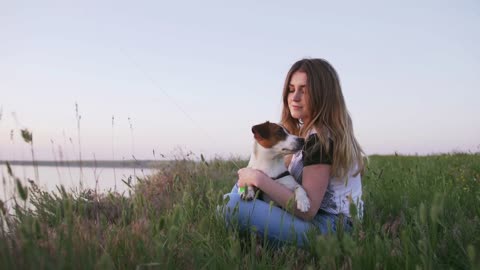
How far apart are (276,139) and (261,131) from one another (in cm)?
18

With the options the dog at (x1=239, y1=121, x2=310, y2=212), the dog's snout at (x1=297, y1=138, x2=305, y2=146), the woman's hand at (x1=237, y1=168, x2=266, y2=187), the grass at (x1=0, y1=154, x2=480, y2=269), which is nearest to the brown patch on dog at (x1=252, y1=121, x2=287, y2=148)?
the dog at (x1=239, y1=121, x2=310, y2=212)

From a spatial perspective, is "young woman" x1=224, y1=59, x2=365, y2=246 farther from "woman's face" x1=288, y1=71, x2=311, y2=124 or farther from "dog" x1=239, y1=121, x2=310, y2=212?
"dog" x1=239, y1=121, x2=310, y2=212

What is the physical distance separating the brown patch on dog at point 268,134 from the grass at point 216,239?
0.69m

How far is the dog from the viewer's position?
12.7ft

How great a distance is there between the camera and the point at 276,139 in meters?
3.94

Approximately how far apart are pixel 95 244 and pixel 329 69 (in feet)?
8.10

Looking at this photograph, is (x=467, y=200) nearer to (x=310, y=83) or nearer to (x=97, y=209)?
(x=310, y=83)

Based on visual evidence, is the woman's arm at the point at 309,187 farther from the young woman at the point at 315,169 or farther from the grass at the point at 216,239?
the grass at the point at 216,239

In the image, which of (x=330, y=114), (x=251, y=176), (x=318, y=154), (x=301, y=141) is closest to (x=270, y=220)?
(x=251, y=176)

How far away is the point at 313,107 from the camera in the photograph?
12.5ft

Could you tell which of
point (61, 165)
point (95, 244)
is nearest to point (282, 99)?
point (61, 165)

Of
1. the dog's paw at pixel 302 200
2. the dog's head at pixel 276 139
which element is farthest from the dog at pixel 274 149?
the dog's paw at pixel 302 200

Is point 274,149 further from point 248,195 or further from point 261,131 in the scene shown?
point 248,195

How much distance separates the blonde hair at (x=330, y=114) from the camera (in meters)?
3.55
